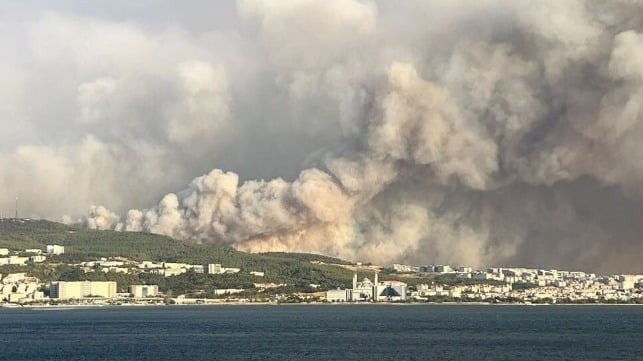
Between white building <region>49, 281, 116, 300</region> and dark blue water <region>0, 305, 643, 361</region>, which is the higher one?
white building <region>49, 281, 116, 300</region>

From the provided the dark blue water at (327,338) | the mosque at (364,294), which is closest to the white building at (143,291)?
the mosque at (364,294)

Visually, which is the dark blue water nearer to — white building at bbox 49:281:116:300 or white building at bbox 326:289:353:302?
white building at bbox 49:281:116:300

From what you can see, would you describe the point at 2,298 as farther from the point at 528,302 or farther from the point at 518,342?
the point at 518,342

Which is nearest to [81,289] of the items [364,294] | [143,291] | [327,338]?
[143,291]

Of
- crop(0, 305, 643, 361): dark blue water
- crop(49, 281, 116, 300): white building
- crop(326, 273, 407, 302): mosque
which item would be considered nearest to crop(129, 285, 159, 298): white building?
crop(49, 281, 116, 300): white building

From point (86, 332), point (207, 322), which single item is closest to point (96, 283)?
point (207, 322)

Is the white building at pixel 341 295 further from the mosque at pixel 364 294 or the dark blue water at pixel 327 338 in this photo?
the dark blue water at pixel 327 338

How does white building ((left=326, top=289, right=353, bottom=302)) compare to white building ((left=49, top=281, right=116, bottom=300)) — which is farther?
white building ((left=326, top=289, right=353, bottom=302))
